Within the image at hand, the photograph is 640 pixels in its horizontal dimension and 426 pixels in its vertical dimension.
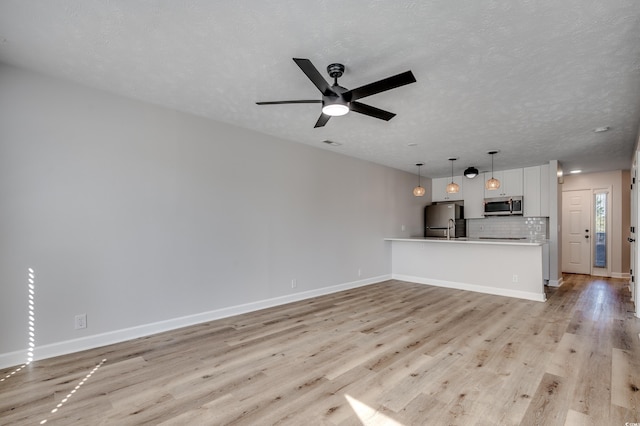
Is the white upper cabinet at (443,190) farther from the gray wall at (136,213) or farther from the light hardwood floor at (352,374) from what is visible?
the gray wall at (136,213)

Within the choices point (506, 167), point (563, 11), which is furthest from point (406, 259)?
point (563, 11)

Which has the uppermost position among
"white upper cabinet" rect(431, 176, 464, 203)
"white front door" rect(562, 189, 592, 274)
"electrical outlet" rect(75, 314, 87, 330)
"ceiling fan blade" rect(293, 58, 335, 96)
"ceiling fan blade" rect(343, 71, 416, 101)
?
"ceiling fan blade" rect(293, 58, 335, 96)

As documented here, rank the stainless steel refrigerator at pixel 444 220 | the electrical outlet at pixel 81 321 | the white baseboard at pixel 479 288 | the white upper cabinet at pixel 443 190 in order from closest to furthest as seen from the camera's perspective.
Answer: the electrical outlet at pixel 81 321 < the white baseboard at pixel 479 288 < the stainless steel refrigerator at pixel 444 220 < the white upper cabinet at pixel 443 190

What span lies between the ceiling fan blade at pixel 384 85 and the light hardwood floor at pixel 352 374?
2.19 m

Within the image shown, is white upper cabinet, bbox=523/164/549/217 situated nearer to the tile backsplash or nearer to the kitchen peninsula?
the tile backsplash

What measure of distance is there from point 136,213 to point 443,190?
671 cm

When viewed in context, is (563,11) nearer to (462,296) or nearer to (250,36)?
(250,36)

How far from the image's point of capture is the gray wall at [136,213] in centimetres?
267

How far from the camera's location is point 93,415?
193cm

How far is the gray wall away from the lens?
8.76 ft

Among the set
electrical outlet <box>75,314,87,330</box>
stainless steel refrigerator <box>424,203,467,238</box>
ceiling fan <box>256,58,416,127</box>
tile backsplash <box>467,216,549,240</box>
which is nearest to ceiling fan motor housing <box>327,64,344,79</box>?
ceiling fan <box>256,58,416,127</box>

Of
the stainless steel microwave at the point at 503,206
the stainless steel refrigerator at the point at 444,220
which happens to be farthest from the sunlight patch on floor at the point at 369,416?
the stainless steel microwave at the point at 503,206

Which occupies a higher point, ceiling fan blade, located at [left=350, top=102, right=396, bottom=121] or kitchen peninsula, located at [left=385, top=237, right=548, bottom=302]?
ceiling fan blade, located at [left=350, top=102, right=396, bottom=121]

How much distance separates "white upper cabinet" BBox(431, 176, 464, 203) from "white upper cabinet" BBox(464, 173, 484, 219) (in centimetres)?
14
